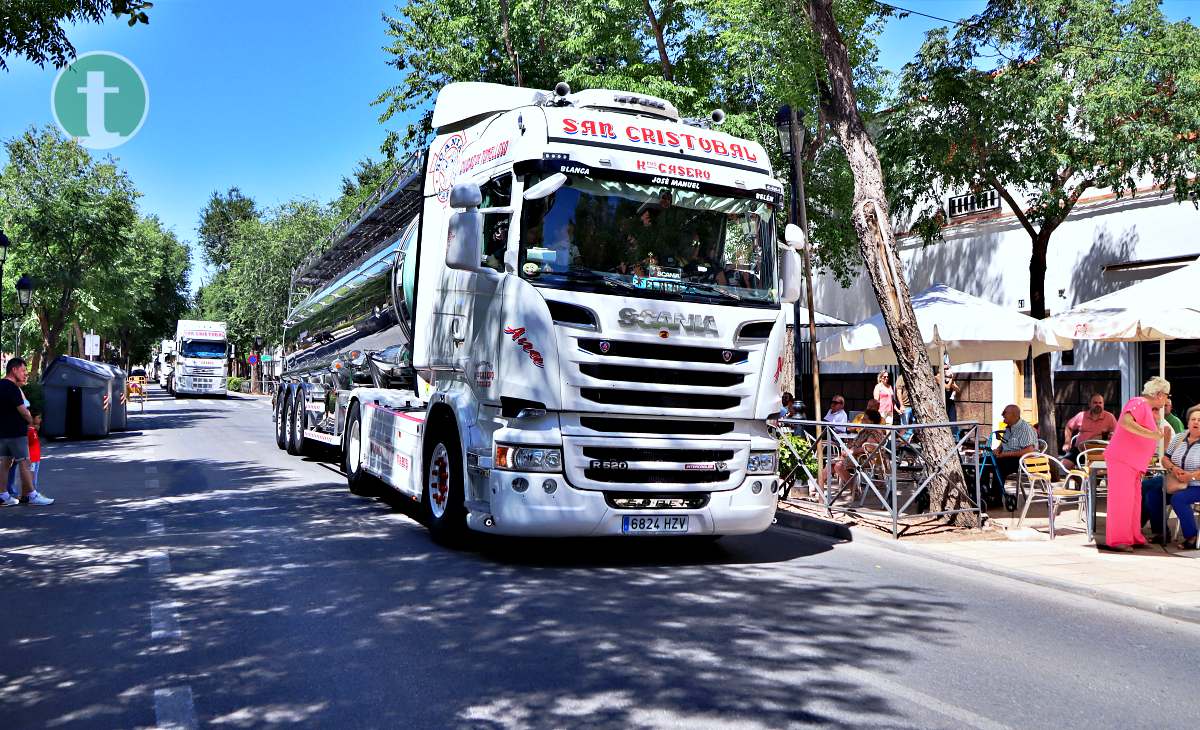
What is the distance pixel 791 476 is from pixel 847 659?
6.82 meters

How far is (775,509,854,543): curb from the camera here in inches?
399

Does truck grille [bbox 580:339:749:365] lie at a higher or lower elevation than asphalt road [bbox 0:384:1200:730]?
higher

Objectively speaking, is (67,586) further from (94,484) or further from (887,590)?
(94,484)

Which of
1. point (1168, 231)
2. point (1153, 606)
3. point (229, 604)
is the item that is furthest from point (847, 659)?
point (1168, 231)

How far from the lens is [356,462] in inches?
488

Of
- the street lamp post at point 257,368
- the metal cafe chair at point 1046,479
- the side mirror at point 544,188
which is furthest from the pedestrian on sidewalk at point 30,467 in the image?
the street lamp post at point 257,368

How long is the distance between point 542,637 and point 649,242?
11.1ft

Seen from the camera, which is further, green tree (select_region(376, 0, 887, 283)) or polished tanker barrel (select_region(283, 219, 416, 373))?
green tree (select_region(376, 0, 887, 283))

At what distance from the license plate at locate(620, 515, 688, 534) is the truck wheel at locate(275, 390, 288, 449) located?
41.4 feet

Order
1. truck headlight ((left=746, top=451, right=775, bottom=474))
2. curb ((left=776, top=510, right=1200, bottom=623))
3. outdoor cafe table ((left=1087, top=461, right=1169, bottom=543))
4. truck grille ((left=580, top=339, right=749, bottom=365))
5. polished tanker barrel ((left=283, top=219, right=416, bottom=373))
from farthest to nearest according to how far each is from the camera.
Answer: polished tanker barrel ((left=283, top=219, right=416, bottom=373)) < outdoor cafe table ((left=1087, top=461, right=1169, bottom=543)) < truck headlight ((left=746, top=451, right=775, bottom=474)) < truck grille ((left=580, top=339, right=749, bottom=365)) < curb ((left=776, top=510, right=1200, bottom=623))

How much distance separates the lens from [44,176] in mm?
31594

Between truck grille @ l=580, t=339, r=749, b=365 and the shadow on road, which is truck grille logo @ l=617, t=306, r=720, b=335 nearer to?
truck grille @ l=580, t=339, r=749, b=365

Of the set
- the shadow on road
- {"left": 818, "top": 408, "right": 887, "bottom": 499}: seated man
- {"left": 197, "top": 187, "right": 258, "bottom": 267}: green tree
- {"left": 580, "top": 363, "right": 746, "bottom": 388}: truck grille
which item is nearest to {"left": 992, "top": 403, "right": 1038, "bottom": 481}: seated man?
{"left": 818, "top": 408, "right": 887, "bottom": 499}: seated man

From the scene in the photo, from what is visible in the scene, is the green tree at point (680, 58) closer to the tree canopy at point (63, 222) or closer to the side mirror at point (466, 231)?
the side mirror at point (466, 231)
